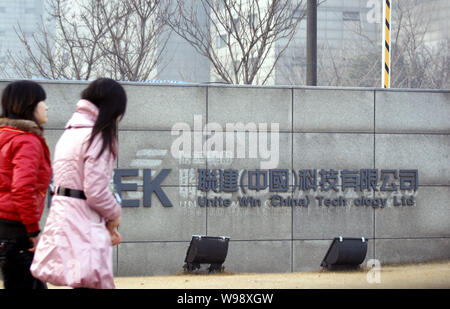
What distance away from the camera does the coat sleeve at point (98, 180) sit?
4422mm

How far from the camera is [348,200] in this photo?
37.6 feet

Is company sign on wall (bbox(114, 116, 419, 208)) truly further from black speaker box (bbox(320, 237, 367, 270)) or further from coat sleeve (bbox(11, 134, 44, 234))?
coat sleeve (bbox(11, 134, 44, 234))

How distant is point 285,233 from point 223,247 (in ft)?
3.65

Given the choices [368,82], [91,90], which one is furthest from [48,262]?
[368,82]

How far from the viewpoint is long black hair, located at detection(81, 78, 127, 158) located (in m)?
4.56

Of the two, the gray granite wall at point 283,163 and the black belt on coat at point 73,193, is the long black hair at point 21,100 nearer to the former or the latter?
the black belt on coat at point 73,193

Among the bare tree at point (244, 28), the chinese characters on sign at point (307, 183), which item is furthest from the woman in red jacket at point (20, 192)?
the bare tree at point (244, 28)

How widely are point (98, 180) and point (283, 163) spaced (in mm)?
7028

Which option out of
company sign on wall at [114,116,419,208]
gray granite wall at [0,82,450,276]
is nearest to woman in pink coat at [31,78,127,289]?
company sign on wall at [114,116,419,208]

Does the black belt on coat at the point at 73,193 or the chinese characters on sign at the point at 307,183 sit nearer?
the black belt on coat at the point at 73,193

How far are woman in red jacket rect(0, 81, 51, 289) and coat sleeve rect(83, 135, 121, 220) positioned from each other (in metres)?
0.63

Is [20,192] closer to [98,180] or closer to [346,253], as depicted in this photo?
[98,180]

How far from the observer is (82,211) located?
4473 mm

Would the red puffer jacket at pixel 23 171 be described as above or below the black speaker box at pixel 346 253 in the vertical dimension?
above
